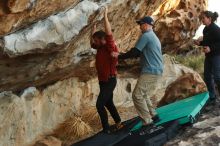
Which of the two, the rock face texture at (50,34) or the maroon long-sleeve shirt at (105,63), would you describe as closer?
the rock face texture at (50,34)

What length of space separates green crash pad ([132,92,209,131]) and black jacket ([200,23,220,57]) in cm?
108

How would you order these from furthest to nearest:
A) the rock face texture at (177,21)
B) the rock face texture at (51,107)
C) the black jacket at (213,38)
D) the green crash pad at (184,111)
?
1. the rock face texture at (177,21)
2. the rock face texture at (51,107)
3. the black jacket at (213,38)
4. the green crash pad at (184,111)

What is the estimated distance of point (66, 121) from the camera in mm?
11445

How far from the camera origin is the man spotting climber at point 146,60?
27.0 ft

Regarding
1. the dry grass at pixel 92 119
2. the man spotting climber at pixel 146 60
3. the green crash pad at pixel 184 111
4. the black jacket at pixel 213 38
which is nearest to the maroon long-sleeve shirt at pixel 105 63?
the man spotting climber at pixel 146 60

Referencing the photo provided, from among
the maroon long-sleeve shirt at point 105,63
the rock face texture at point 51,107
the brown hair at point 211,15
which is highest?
the brown hair at point 211,15

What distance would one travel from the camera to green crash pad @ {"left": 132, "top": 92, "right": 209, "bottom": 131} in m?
8.49

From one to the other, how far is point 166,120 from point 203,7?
7182 millimetres

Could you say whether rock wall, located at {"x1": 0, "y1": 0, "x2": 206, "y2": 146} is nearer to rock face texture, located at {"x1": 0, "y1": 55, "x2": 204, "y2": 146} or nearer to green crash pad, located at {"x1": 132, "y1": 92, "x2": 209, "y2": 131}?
rock face texture, located at {"x1": 0, "y1": 55, "x2": 204, "y2": 146}

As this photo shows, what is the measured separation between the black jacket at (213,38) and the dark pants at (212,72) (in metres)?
0.13

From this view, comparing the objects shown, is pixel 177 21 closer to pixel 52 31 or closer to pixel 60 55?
pixel 60 55

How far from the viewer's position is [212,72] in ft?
31.6

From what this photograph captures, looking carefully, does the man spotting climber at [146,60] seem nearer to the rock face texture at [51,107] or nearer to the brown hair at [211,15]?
the brown hair at [211,15]

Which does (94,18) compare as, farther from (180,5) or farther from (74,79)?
(180,5)
